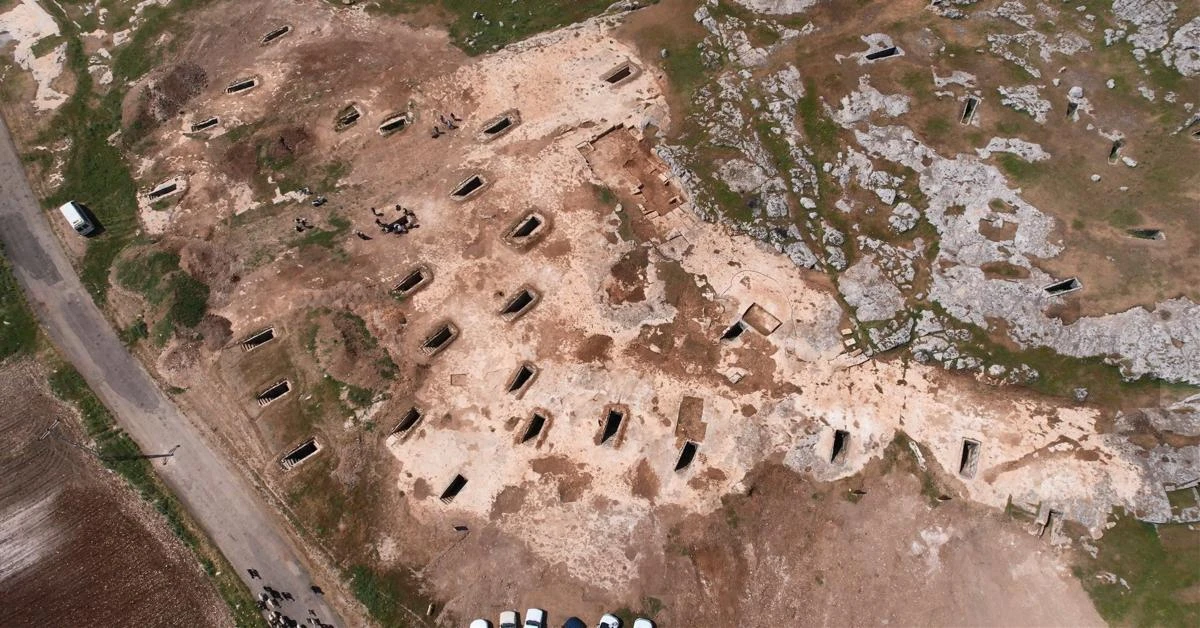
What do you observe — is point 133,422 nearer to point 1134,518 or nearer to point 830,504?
point 830,504

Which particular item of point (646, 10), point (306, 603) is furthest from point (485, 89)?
point (306, 603)

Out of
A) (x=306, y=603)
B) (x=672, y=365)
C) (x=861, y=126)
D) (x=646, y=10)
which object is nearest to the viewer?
(x=306, y=603)

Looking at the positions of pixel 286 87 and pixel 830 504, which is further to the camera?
pixel 286 87

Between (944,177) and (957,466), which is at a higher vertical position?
(944,177)

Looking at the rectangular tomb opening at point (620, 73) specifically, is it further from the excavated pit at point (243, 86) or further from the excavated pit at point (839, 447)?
the excavated pit at point (839, 447)

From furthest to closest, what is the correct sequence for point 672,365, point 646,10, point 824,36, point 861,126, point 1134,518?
point 646,10
point 824,36
point 861,126
point 672,365
point 1134,518
